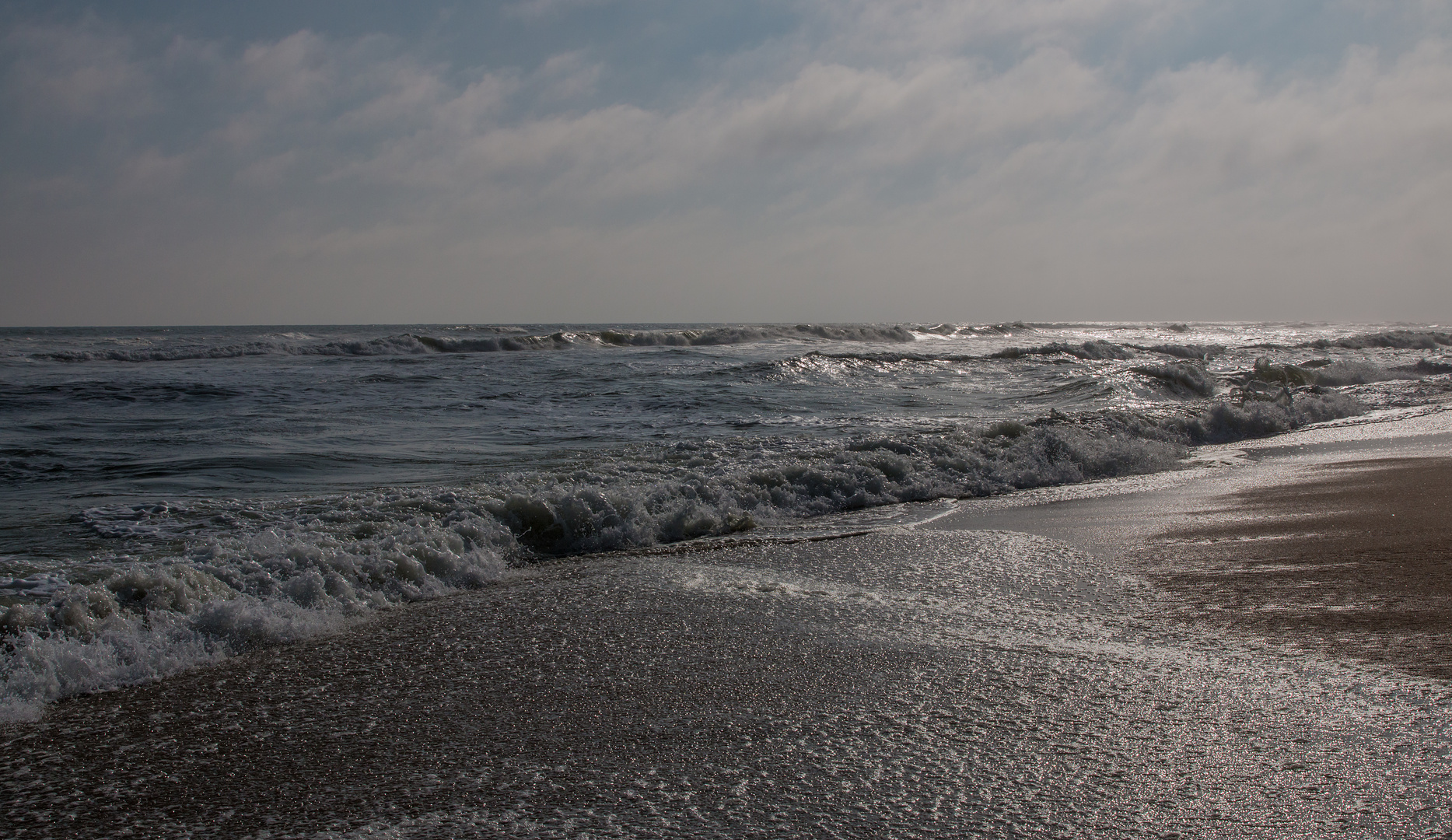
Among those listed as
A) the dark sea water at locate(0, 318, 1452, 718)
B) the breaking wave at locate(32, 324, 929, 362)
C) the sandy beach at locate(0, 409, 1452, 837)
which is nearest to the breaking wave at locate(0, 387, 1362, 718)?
the dark sea water at locate(0, 318, 1452, 718)

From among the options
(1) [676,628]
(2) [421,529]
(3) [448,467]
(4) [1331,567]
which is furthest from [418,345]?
(4) [1331,567]

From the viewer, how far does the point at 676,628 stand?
11.5 ft

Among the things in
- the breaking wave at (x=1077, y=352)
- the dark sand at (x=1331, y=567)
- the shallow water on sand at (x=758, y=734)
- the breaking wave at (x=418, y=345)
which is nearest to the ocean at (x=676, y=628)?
the shallow water on sand at (x=758, y=734)

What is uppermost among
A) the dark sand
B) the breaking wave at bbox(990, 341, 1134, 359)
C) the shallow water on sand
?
the breaking wave at bbox(990, 341, 1134, 359)

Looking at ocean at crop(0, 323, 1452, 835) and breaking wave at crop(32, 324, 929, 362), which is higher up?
breaking wave at crop(32, 324, 929, 362)

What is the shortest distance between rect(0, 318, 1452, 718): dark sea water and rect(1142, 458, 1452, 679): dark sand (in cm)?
180

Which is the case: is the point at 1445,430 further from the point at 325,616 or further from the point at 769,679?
the point at 325,616

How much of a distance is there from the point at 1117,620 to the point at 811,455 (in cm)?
419

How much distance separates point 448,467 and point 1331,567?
5986 millimetres

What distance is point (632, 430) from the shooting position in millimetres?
9922

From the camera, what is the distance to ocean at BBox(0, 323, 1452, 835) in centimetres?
215

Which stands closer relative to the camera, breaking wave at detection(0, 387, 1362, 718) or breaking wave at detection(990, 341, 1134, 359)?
breaking wave at detection(0, 387, 1362, 718)

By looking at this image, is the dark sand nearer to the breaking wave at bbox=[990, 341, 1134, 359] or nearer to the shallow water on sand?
the shallow water on sand

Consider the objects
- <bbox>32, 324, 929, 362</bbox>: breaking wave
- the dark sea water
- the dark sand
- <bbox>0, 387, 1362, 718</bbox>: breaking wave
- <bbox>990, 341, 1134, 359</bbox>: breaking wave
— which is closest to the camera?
the dark sand
